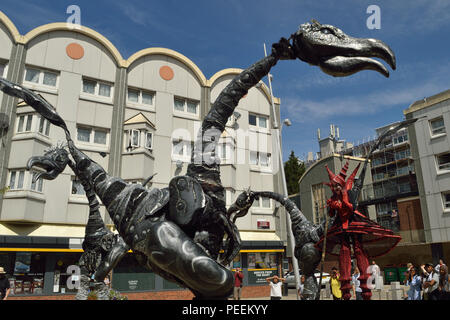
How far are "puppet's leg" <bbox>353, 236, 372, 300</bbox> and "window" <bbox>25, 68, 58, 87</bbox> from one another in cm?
1653

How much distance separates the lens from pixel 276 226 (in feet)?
70.3

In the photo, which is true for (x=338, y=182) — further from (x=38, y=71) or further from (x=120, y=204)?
(x=38, y=71)

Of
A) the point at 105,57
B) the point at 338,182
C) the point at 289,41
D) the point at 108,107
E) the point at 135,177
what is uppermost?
the point at 105,57

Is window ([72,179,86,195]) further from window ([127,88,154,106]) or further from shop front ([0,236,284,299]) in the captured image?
window ([127,88,154,106])

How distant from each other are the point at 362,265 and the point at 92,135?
1579 cm

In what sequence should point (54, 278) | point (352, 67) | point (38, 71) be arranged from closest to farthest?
point (352, 67) < point (54, 278) < point (38, 71)

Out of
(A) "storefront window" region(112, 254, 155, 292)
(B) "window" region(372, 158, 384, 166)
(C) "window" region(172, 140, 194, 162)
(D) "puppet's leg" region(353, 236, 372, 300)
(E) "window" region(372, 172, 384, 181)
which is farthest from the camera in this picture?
(B) "window" region(372, 158, 384, 166)

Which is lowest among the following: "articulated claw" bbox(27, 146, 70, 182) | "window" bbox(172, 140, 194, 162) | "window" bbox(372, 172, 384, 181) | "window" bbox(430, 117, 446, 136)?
"articulated claw" bbox(27, 146, 70, 182)

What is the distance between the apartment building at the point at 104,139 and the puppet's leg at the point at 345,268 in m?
12.8

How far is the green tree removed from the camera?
3484 centimetres

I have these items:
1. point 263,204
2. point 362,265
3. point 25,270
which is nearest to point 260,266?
point 263,204

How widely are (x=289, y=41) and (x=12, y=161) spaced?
16180 millimetres

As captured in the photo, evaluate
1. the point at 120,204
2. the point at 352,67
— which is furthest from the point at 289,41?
the point at 120,204

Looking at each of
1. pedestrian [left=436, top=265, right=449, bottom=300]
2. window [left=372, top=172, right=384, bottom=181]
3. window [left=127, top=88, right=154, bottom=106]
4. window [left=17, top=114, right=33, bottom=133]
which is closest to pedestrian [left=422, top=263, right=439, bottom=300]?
pedestrian [left=436, top=265, right=449, bottom=300]
